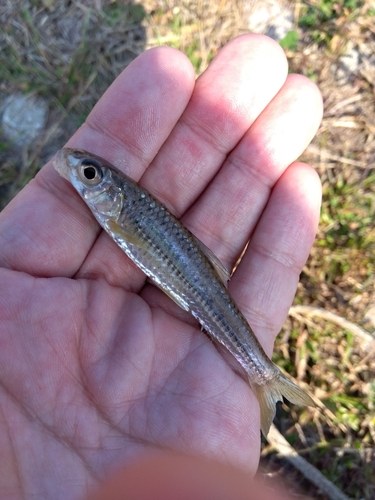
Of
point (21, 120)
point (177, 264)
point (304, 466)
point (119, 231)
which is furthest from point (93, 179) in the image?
point (304, 466)

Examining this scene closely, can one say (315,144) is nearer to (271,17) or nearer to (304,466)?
(271,17)

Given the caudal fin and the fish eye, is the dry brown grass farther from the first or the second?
the fish eye

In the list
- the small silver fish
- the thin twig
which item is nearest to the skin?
the small silver fish

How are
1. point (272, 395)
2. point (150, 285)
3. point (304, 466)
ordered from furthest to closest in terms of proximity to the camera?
1. point (304, 466)
2. point (150, 285)
3. point (272, 395)

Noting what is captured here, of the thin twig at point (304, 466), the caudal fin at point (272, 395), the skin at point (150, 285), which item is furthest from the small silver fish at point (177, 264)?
the thin twig at point (304, 466)

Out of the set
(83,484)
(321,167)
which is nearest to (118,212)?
(83,484)

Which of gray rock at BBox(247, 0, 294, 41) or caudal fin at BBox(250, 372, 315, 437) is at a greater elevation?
gray rock at BBox(247, 0, 294, 41)

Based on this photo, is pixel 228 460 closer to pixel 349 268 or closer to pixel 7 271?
pixel 7 271
